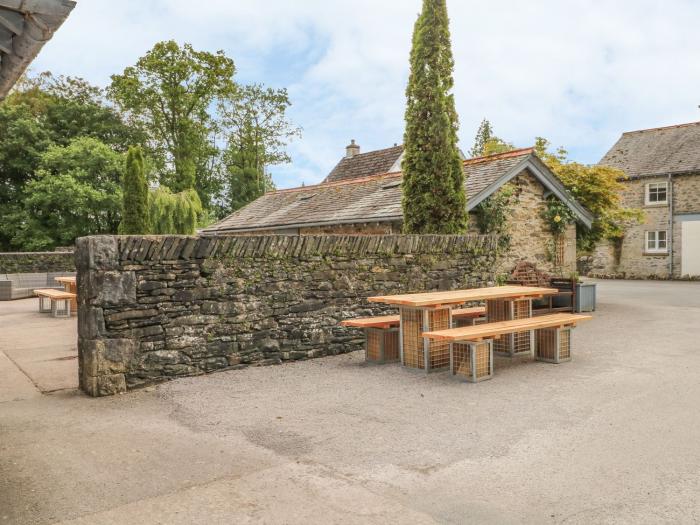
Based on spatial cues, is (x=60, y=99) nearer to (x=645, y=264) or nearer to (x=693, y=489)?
(x=645, y=264)

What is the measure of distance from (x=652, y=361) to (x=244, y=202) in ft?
111

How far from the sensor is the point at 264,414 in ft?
18.3

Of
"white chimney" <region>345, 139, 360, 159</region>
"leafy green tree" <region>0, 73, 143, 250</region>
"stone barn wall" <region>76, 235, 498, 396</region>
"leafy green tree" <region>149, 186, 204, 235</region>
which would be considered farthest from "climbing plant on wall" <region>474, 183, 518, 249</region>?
"leafy green tree" <region>0, 73, 143, 250</region>

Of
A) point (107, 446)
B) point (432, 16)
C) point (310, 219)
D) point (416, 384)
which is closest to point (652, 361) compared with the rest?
point (416, 384)

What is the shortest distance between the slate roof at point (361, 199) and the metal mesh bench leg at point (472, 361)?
6638mm

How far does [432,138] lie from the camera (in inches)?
Result: 459

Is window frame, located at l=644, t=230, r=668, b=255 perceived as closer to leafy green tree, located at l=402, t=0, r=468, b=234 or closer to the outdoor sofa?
leafy green tree, located at l=402, t=0, r=468, b=234

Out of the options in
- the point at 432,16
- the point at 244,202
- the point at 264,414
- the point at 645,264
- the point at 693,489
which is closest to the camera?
the point at 693,489

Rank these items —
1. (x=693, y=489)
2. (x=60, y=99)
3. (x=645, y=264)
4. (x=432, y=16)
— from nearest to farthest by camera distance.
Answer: (x=693, y=489), (x=432, y=16), (x=645, y=264), (x=60, y=99)

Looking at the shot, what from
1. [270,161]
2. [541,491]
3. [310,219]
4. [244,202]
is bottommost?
[541,491]

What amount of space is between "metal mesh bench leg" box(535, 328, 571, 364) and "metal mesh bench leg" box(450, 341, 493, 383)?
4.49ft

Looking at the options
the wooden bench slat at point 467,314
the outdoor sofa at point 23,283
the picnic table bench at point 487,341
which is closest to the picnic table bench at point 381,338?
the picnic table bench at point 487,341

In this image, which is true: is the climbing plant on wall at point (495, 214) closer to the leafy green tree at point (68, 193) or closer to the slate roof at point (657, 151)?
the slate roof at point (657, 151)

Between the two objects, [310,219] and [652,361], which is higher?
[310,219]
